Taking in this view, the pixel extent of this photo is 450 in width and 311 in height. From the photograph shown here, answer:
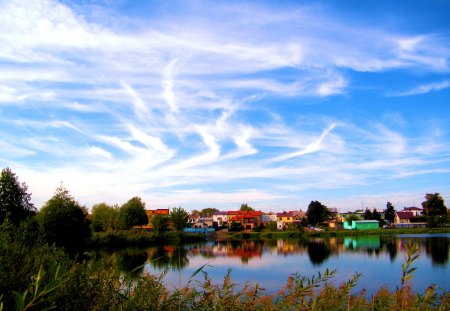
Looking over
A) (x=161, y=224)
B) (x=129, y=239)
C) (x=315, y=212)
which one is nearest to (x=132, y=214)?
(x=161, y=224)

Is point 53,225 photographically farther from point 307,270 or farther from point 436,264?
point 436,264

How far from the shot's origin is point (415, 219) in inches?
4975

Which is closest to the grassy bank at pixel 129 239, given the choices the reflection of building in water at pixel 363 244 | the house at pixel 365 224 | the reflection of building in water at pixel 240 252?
the reflection of building in water at pixel 240 252

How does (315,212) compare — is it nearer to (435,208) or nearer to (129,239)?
(435,208)

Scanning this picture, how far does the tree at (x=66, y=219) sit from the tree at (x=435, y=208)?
87905mm

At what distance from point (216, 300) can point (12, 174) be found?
45.1 meters

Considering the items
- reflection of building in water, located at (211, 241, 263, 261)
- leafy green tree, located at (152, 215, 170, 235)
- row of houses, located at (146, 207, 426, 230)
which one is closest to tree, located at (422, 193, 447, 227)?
row of houses, located at (146, 207, 426, 230)

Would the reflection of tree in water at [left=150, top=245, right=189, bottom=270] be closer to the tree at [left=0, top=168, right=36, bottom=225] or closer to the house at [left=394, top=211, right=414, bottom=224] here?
the tree at [left=0, top=168, right=36, bottom=225]

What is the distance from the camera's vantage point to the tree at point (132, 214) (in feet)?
311

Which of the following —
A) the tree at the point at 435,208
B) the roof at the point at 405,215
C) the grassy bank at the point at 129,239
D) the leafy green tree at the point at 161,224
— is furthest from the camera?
the roof at the point at 405,215

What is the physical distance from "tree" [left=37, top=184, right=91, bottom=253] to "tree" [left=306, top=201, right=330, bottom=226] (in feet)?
260

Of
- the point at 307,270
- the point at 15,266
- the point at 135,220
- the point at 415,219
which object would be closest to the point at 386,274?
the point at 307,270

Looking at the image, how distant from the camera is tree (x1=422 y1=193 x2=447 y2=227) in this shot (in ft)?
327

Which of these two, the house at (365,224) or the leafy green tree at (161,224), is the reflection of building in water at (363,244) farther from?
the leafy green tree at (161,224)
